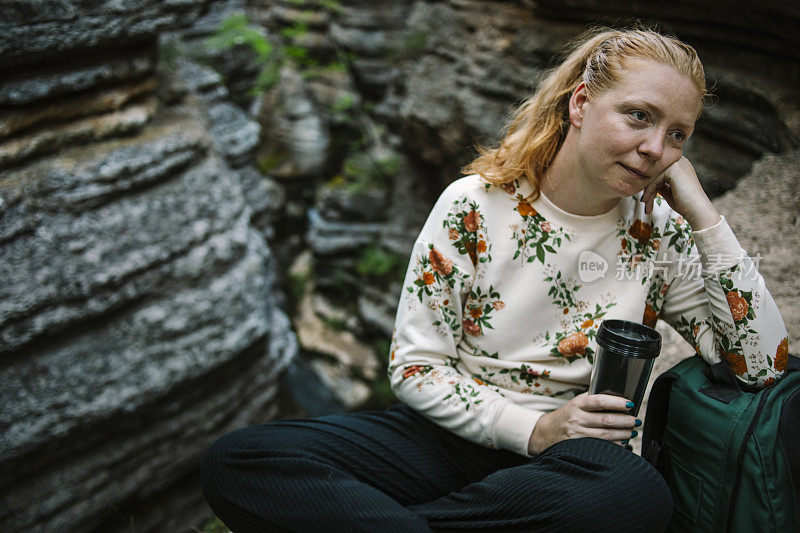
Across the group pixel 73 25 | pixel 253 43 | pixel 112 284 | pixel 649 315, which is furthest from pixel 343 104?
pixel 649 315

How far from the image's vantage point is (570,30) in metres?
4.24

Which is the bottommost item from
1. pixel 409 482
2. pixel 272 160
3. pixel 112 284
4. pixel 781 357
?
pixel 272 160

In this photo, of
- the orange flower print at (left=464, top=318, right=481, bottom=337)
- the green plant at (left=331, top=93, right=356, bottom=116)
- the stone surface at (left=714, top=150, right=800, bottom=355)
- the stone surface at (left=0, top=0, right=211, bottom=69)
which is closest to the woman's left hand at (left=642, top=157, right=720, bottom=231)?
the orange flower print at (left=464, top=318, right=481, bottom=337)

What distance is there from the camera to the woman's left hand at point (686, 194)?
153cm

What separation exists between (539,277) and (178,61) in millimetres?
4831

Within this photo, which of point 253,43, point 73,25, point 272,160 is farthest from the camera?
point 272,160

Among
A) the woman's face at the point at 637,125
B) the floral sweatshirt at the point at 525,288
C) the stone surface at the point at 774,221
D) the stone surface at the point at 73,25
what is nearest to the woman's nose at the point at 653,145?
the woman's face at the point at 637,125

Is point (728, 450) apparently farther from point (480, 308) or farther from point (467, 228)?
point (467, 228)

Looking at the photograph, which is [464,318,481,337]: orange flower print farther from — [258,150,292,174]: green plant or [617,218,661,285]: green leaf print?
[258,150,292,174]: green plant

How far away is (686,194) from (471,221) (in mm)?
592

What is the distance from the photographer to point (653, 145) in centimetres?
140

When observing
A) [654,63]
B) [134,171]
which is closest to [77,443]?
[134,171]

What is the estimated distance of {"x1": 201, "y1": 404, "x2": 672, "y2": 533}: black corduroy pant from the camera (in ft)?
4.13

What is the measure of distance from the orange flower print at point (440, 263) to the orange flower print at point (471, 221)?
11 cm
